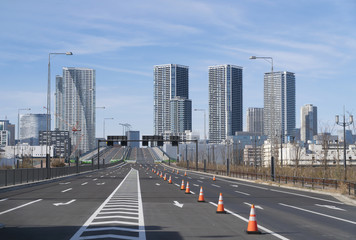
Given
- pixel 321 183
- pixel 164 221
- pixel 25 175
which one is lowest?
pixel 321 183

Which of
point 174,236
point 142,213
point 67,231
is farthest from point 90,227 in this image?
point 142,213

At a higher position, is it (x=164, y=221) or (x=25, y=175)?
(x=164, y=221)

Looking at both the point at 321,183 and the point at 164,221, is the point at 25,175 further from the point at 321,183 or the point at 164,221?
the point at 164,221

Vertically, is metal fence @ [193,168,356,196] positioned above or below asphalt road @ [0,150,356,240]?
below

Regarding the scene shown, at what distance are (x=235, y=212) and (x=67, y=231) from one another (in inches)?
310

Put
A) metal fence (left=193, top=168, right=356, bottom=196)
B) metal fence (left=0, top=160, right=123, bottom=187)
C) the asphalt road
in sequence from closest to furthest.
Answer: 1. the asphalt road
2. metal fence (left=193, top=168, right=356, bottom=196)
3. metal fence (left=0, top=160, right=123, bottom=187)

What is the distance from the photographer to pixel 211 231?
532 inches

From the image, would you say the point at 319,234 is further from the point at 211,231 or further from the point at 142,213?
the point at 142,213

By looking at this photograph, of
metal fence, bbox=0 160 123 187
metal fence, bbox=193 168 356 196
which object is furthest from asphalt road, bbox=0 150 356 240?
metal fence, bbox=0 160 123 187

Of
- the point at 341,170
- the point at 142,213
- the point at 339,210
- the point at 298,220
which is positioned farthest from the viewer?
the point at 341,170

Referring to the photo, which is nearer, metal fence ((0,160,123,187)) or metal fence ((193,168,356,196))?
metal fence ((193,168,356,196))

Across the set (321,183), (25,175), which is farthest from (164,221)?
(25,175)

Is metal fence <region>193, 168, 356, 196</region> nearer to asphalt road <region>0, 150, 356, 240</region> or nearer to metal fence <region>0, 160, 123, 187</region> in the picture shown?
asphalt road <region>0, 150, 356, 240</region>

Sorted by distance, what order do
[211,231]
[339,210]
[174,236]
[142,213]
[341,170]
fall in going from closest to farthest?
[174,236] < [211,231] < [142,213] < [339,210] < [341,170]
